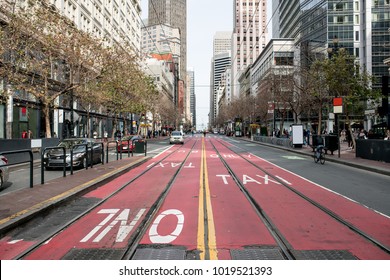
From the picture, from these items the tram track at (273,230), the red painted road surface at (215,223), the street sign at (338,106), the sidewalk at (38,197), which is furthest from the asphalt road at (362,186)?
the sidewalk at (38,197)

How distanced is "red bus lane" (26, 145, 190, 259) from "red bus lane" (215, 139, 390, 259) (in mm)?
2656

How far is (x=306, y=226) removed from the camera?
649 cm

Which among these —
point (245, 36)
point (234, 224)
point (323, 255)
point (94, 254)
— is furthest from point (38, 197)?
point (245, 36)

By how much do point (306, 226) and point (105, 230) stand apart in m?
3.60

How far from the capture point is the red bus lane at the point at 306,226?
17.3 feet

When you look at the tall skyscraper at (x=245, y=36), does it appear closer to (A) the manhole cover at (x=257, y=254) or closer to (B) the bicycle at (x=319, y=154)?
(B) the bicycle at (x=319, y=154)

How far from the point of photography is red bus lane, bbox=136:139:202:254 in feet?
18.1

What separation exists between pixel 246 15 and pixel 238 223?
173m

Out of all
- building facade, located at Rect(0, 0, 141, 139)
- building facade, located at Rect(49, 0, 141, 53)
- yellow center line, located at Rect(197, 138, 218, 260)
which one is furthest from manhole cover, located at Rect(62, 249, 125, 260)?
building facade, located at Rect(49, 0, 141, 53)

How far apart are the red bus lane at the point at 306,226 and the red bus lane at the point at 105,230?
2.66m

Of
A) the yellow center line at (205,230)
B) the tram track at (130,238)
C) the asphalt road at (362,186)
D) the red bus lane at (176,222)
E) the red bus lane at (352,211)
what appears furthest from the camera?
the asphalt road at (362,186)
